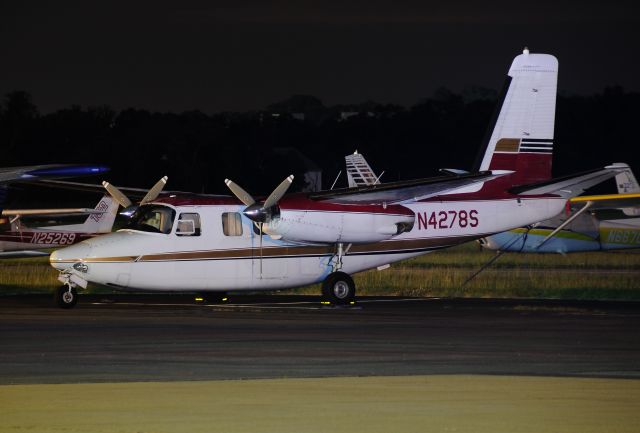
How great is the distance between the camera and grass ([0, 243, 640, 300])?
2906 cm

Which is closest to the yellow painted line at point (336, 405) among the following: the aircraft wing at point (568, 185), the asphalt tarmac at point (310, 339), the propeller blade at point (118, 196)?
the asphalt tarmac at point (310, 339)

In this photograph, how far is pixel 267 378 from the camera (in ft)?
47.1

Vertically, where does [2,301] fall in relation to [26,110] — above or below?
below

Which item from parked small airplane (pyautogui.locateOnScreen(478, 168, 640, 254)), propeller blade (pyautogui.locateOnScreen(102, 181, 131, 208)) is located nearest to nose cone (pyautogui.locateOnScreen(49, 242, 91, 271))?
propeller blade (pyautogui.locateOnScreen(102, 181, 131, 208))

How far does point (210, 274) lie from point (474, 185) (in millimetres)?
6514

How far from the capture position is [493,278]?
108ft

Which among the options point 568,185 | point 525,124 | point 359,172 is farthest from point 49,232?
point 568,185

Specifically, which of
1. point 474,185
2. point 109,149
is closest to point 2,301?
point 474,185

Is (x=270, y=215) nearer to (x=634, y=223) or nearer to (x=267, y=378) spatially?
(x=267, y=378)

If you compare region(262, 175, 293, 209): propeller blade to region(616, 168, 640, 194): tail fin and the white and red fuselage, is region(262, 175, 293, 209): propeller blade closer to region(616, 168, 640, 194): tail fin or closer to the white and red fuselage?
the white and red fuselage

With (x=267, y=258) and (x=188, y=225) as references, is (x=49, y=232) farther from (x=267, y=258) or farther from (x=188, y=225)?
(x=267, y=258)

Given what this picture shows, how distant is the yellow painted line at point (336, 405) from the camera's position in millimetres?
11023

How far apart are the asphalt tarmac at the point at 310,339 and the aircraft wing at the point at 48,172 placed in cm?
284

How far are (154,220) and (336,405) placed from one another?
512 inches
